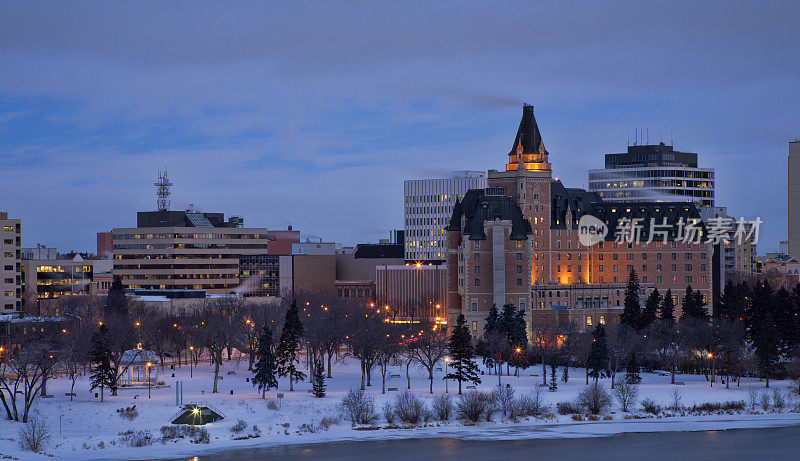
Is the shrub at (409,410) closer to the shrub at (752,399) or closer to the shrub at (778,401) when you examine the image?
the shrub at (752,399)

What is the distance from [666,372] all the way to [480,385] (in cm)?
2489

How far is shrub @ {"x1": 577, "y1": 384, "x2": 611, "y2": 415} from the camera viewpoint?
10050 cm

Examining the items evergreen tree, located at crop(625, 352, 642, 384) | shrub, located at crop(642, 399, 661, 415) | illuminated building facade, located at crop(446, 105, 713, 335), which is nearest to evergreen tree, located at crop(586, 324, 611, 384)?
evergreen tree, located at crop(625, 352, 642, 384)

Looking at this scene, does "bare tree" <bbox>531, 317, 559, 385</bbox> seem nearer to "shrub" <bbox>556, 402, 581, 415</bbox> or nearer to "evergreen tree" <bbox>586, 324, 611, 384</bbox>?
"evergreen tree" <bbox>586, 324, 611, 384</bbox>

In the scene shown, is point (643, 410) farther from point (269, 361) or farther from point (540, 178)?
point (540, 178)

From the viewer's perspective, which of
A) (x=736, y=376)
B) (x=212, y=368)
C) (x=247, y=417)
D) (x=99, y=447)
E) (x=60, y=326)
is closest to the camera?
(x=99, y=447)

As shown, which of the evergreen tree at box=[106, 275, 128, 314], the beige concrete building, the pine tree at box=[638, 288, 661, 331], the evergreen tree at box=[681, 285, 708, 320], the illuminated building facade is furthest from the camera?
the beige concrete building

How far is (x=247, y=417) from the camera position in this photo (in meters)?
93.2

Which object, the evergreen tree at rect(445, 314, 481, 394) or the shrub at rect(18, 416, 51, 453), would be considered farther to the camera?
the evergreen tree at rect(445, 314, 481, 394)

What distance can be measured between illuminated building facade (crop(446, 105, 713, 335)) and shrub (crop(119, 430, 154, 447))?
88.4 meters

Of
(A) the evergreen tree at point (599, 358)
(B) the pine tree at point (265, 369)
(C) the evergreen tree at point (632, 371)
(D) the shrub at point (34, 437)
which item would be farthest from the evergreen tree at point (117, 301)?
(C) the evergreen tree at point (632, 371)

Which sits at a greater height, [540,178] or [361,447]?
[540,178]

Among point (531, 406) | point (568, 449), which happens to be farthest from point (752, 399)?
point (568, 449)

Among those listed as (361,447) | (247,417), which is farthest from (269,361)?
(361,447)
